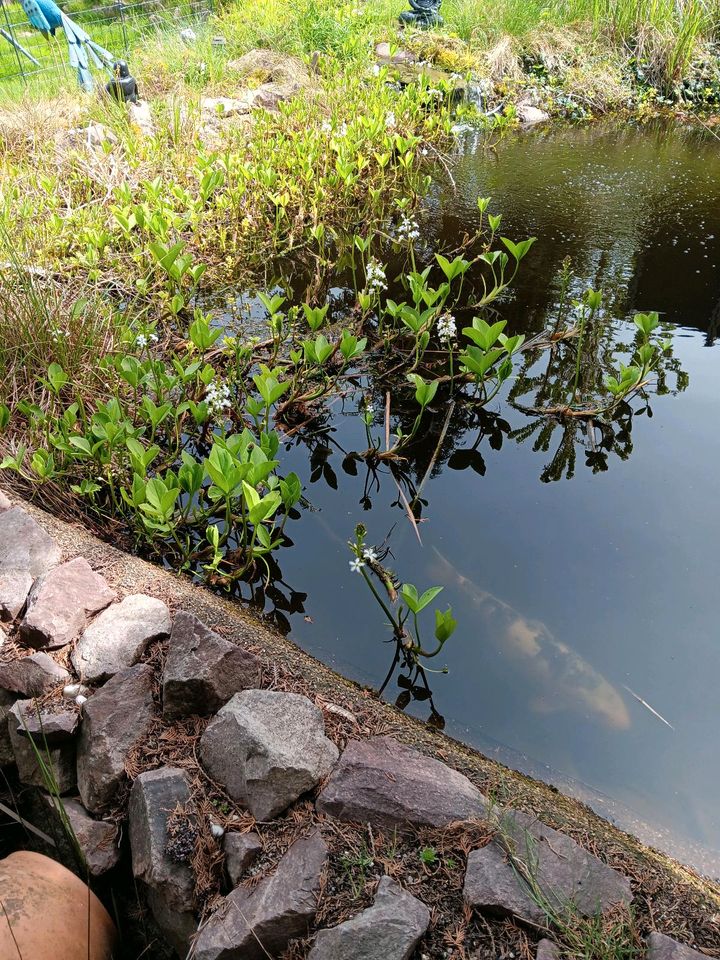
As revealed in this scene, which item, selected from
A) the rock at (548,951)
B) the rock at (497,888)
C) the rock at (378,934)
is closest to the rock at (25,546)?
the rock at (378,934)

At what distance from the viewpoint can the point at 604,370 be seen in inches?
124

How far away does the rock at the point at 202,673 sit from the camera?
1.63 metres

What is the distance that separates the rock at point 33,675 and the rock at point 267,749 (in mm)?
474

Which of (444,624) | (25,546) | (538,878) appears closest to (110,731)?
(25,546)

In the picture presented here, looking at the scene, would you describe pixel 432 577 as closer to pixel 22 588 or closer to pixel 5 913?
pixel 22 588

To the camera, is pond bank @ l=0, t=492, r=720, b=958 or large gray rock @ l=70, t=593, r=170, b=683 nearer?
pond bank @ l=0, t=492, r=720, b=958

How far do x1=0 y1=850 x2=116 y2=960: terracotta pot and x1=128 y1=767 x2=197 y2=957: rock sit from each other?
121 millimetres

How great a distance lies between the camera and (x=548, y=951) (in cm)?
119

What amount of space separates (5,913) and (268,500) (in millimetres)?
1130

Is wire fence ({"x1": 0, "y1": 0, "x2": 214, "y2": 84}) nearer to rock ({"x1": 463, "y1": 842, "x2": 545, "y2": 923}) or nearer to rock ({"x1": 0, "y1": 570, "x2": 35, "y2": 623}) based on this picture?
rock ({"x1": 0, "y1": 570, "x2": 35, "y2": 623})

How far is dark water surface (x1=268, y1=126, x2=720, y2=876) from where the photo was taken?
1.79 m

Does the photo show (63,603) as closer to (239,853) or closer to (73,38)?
(239,853)

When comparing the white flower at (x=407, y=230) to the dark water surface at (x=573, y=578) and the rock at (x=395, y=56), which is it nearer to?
the dark water surface at (x=573, y=578)

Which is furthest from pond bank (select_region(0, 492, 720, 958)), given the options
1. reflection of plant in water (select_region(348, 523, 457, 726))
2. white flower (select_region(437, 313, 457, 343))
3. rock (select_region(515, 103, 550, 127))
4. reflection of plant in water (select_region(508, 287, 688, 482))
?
rock (select_region(515, 103, 550, 127))
